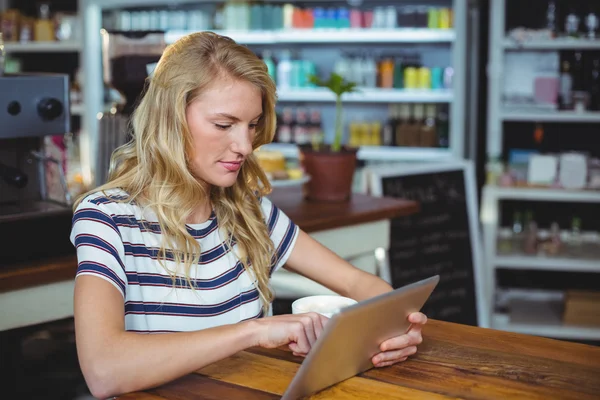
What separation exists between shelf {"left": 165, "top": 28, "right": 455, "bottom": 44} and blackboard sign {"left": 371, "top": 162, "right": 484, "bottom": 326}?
1.71 m

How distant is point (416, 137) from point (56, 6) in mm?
3054

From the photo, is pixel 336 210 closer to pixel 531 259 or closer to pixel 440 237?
pixel 440 237

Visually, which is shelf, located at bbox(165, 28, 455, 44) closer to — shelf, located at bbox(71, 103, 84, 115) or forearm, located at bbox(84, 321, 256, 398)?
shelf, located at bbox(71, 103, 84, 115)

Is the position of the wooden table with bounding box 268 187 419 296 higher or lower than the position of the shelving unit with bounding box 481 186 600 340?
higher

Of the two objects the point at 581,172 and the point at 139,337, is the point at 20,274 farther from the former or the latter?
the point at 581,172

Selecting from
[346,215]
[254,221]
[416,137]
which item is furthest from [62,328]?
[416,137]

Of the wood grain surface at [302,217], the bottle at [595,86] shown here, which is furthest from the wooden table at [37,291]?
the bottle at [595,86]

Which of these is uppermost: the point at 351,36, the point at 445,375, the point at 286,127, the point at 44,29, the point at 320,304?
the point at 44,29

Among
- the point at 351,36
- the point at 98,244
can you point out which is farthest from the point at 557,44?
the point at 98,244

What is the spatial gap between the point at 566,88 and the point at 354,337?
3.55 metres

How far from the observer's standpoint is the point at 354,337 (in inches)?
49.2

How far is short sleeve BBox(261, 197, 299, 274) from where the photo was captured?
6.22ft

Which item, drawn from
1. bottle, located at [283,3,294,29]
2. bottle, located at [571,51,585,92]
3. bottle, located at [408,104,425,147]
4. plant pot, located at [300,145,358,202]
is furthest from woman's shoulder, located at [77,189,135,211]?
bottle, located at [283,3,294,29]

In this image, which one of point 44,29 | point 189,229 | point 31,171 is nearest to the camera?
point 189,229
